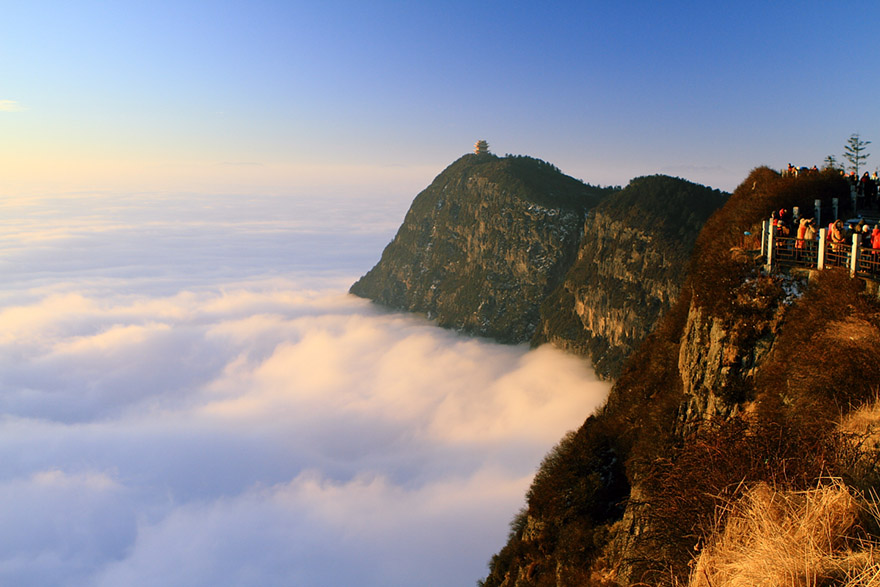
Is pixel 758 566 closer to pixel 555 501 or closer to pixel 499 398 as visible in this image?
pixel 555 501

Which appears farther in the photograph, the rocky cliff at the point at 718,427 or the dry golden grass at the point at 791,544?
the rocky cliff at the point at 718,427

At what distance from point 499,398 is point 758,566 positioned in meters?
188

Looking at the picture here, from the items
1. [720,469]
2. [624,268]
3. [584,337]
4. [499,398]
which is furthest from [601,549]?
[499,398]

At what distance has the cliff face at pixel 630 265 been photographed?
142 meters

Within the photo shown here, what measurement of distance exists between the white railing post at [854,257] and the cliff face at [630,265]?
383 feet

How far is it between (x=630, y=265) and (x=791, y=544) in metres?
151

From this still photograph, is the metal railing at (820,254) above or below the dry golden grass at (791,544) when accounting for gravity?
above

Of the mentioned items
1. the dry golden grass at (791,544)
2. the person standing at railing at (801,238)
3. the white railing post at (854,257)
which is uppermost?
the person standing at railing at (801,238)

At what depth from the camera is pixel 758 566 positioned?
927cm

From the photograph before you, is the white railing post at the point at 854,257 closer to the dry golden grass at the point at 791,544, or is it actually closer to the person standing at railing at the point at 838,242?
the person standing at railing at the point at 838,242

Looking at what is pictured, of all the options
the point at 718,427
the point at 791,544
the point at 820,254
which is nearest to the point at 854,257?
the point at 820,254

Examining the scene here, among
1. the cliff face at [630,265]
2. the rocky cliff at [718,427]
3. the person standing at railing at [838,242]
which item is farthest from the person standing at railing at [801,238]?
the cliff face at [630,265]

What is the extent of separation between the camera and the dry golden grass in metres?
8.97

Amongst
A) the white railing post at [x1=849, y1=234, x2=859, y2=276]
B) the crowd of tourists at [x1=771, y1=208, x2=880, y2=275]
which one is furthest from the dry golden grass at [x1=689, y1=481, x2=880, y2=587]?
the crowd of tourists at [x1=771, y1=208, x2=880, y2=275]
